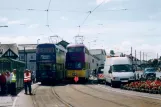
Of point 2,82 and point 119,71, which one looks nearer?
point 2,82

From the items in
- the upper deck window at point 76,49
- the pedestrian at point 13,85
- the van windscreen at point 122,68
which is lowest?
the pedestrian at point 13,85

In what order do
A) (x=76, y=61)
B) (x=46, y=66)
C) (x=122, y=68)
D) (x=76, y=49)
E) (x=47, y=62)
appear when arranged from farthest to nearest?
(x=76, y=61) → (x=76, y=49) → (x=46, y=66) → (x=47, y=62) → (x=122, y=68)

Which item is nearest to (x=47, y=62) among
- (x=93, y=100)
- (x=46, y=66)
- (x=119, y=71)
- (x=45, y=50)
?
(x=46, y=66)

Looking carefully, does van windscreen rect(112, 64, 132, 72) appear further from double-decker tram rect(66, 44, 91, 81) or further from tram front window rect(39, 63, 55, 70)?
double-decker tram rect(66, 44, 91, 81)

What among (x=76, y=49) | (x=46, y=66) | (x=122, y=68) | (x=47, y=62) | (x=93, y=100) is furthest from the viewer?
(x=76, y=49)

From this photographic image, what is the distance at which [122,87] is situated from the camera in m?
28.5

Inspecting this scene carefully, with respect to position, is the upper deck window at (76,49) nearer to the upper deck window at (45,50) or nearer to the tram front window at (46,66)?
the tram front window at (46,66)

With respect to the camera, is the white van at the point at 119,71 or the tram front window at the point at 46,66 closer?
the white van at the point at 119,71

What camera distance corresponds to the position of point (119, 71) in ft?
99.8

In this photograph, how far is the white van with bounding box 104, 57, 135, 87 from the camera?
96.9 feet

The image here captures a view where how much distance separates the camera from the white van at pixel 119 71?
29.5 meters

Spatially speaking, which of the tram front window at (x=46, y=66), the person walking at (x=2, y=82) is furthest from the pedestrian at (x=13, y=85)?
the tram front window at (x=46, y=66)

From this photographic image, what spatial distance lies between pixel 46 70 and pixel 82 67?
16.9 ft

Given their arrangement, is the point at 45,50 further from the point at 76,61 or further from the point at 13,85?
the point at 13,85
